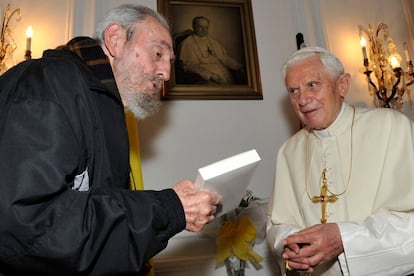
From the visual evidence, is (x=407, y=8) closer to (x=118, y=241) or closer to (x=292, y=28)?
(x=292, y=28)

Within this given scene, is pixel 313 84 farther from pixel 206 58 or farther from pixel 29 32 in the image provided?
pixel 29 32

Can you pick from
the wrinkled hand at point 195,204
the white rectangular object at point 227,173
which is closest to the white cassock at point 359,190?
the white rectangular object at point 227,173

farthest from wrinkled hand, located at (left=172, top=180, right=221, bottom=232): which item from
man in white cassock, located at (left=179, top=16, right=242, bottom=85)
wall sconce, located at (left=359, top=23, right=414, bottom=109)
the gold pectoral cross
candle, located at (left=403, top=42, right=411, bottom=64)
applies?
candle, located at (left=403, top=42, right=411, bottom=64)

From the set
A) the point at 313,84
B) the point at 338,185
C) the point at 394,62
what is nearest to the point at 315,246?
the point at 338,185

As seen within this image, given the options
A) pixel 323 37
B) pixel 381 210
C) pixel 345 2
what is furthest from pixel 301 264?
pixel 345 2

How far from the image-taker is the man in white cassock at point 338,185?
5.85ft

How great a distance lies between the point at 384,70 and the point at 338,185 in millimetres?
1812

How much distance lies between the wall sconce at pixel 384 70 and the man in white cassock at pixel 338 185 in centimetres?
130

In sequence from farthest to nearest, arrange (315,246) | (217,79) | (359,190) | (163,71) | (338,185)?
(217,79) < (338,185) < (359,190) < (163,71) < (315,246)

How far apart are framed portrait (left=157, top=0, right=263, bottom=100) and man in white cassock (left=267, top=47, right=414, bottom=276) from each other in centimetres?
87

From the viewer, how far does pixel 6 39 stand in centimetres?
287

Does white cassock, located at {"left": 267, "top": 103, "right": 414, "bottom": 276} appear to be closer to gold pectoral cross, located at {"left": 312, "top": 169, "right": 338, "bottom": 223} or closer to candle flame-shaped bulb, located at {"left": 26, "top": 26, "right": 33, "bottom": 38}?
gold pectoral cross, located at {"left": 312, "top": 169, "right": 338, "bottom": 223}

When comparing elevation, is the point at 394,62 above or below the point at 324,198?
above

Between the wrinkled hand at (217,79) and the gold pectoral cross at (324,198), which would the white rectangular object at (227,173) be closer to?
the gold pectoral cross at (324,198)
